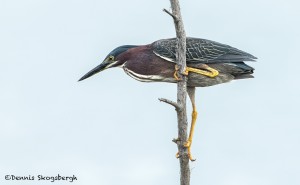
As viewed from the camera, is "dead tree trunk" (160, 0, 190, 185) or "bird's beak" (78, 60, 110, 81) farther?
"bird's beak" (78, 60, 110, 81)

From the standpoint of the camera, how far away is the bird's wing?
1017 centimetres

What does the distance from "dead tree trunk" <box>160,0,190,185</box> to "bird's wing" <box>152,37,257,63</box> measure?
571 mm

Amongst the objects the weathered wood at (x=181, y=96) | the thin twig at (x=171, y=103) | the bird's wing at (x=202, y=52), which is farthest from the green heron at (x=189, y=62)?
the thin twig at (x=171, y=103)

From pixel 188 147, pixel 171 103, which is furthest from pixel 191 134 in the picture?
pixel 171 103

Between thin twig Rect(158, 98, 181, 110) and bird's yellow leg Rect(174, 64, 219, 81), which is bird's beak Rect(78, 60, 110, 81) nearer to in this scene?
bird's yellow leg Rect(174, 64, 219, 81)

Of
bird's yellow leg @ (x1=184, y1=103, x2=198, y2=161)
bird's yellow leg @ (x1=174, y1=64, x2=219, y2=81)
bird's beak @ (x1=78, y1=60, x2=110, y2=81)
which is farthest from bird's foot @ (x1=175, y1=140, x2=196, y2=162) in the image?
bird's beak @ (x1=78, y1=60, x2=110, y2=81)

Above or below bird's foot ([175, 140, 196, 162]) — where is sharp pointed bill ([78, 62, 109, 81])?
above

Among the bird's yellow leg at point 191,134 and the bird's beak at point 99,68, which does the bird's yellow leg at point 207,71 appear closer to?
the bird's yellow leg at point 191,134

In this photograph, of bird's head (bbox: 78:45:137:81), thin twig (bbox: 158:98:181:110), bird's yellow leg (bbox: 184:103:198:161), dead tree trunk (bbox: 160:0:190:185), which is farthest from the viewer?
bird's head (bbox: 78:45:137:81)

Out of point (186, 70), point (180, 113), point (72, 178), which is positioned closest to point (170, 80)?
point (186, 70)

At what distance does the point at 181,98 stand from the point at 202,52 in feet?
4.20

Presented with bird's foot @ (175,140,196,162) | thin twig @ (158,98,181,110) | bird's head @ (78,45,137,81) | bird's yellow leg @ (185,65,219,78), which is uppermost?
bird's head @ (78,45,137,81)

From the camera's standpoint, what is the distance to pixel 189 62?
33.4 feet

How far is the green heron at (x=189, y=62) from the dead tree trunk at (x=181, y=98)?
212 mm
